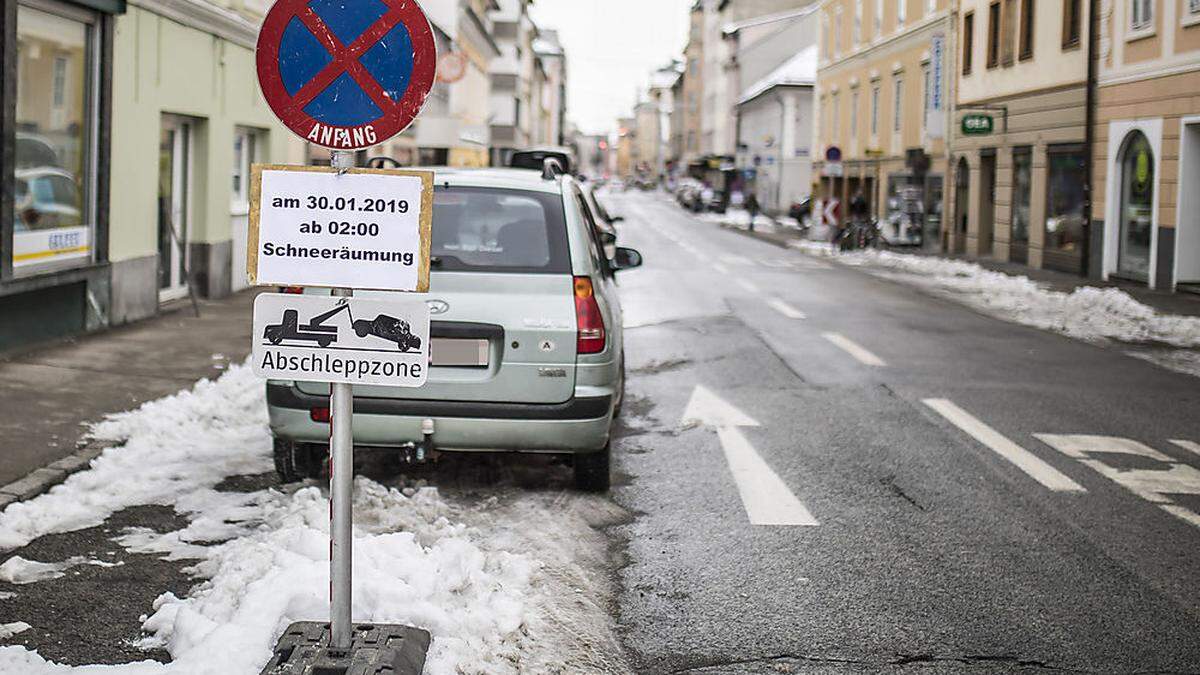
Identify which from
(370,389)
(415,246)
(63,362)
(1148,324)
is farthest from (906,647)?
(1148,324)

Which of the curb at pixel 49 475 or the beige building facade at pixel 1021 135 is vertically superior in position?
the beige building facade at pixel 1021 135

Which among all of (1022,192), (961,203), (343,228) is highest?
(1022,192)

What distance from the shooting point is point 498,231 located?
24.2ft

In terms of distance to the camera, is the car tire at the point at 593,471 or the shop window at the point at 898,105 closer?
the car tire at the point at 593,471

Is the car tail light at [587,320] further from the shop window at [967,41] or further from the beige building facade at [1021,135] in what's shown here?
the shop window at [967,41]

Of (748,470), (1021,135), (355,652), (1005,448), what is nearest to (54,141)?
(748,470)

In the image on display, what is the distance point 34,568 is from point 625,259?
211 inches

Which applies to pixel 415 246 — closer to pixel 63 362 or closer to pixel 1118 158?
pixel 63 362

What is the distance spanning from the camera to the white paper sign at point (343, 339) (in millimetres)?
4387

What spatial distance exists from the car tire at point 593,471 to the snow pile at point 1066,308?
1053 cm

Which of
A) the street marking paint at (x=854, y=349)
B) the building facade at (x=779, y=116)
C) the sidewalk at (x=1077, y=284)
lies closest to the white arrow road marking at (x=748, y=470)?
the street marking paint at (x=854, y=349)

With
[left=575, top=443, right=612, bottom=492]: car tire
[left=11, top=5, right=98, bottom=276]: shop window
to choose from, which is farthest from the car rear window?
[left=11, top=5, right=98, bottom=276]: shop window

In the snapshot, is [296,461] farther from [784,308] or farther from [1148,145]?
[1148,145]

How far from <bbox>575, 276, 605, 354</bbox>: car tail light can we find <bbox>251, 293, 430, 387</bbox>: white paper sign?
2658 mm
